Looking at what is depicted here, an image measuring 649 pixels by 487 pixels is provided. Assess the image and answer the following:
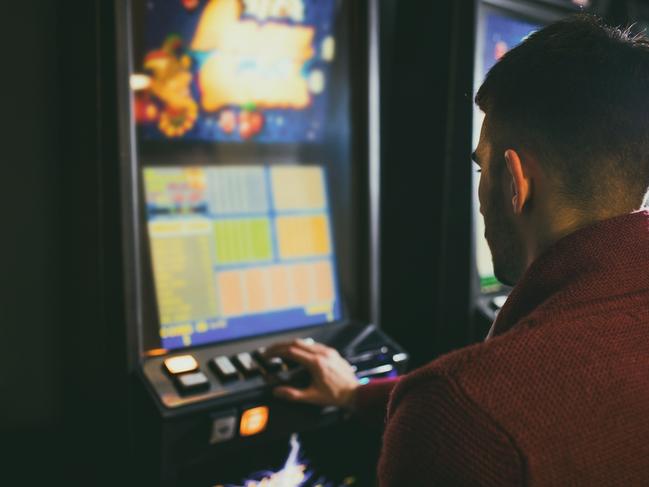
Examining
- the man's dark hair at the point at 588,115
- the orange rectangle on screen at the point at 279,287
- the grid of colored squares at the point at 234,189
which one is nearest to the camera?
the man's dark hair at the point at 588,115

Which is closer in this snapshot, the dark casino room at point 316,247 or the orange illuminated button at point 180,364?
the dark casino room at point 316,247

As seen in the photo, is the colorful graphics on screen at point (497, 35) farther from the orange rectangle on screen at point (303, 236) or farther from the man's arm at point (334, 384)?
the man's arm at point (334, 384)

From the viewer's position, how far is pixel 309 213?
168 centimetres

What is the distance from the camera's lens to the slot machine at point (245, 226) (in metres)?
1.28

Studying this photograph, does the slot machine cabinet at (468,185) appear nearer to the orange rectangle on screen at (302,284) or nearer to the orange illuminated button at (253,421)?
the orange rectangle on screen at (302,284)

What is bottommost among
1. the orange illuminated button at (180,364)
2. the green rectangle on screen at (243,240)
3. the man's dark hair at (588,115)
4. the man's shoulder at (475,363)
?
the orange illuminated button at (180,364)

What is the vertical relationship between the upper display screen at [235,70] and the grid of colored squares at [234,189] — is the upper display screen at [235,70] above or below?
above

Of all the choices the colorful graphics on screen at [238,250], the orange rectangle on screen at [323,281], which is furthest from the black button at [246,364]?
the orange rectangle on screen at [323,281]

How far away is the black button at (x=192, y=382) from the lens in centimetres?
125

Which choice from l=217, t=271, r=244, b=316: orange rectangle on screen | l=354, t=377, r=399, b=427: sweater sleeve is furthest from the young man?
l=217, t=271, r=244, b=316: orange rectangle on screen

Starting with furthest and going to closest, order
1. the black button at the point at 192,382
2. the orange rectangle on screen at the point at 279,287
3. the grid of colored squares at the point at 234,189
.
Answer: the orange rectangle on screen at the point at 279,287 < the grid of colored squares at the point at 234,189 < the black button at the point at 192,382

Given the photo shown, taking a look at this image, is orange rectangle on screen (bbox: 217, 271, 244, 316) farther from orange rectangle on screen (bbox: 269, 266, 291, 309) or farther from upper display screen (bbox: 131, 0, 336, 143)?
upper display screen (bbox: 131, 0, 336, 143)

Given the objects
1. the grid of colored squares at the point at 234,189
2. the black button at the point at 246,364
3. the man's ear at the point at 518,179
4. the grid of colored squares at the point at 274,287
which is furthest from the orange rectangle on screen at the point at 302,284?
the man's ear at the point at 518,179

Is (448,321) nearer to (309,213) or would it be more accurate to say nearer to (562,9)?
(309,213)
